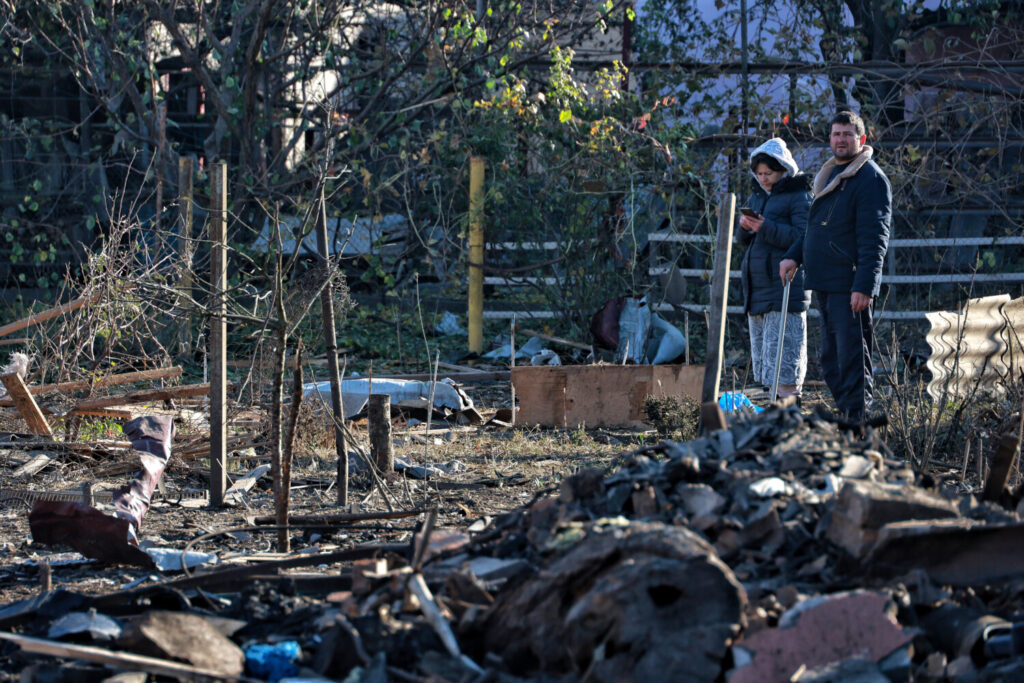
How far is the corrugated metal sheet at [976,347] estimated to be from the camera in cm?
582

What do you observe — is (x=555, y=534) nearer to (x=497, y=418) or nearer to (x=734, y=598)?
(x=734, y=598)

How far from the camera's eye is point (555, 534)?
3.22 metres

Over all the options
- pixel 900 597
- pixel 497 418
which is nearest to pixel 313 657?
pixel 900 597

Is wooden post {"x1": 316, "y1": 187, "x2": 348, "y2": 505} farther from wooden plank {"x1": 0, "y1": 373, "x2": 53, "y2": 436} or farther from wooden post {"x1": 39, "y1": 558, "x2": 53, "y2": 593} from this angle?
wooden plank {"x1": 0, "y1": 373, "x2": 53, "y2": 436}

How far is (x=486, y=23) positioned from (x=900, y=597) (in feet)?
31.1

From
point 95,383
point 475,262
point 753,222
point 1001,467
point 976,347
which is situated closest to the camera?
point 1001,467

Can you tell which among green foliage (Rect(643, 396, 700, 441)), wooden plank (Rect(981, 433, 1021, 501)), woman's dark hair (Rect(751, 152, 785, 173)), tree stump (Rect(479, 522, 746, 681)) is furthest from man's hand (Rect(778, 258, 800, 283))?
tree stump (Rect(479, 522, 746, 681))

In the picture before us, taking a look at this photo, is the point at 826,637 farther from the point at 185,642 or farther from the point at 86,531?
the point at 86,531

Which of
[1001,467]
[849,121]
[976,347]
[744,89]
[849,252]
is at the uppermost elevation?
[744,89]

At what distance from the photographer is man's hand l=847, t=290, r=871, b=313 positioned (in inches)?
216

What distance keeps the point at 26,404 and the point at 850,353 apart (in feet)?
15.9

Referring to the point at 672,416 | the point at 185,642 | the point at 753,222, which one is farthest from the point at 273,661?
the point at 753,222

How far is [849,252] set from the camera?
5.69 m

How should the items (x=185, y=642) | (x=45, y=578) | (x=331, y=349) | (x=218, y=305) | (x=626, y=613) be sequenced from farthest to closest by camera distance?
(x=331, y=349) → (x=218, y=305) → (x=45, y=578) → (x=185, y=642) → (x=626, y=613)
